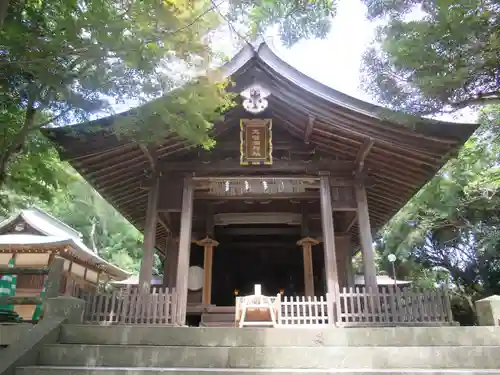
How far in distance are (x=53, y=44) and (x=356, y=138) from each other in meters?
6.57

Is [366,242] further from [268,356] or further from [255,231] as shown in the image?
[255,231]

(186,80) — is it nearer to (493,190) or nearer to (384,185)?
(384,185)

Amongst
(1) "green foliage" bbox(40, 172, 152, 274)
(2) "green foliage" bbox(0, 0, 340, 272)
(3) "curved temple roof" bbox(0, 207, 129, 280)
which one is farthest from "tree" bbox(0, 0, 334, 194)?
(1) "green foliage" bbox(40, 172, 152, 274)

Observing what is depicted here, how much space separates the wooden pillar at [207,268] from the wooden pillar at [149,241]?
321cm

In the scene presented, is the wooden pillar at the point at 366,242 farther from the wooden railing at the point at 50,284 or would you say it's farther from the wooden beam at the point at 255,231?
the wooden railing at the point at 50,284

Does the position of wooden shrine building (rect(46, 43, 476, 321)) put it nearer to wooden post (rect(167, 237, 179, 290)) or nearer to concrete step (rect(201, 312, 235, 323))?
concrete step (rect(201, 312, 235, 323))

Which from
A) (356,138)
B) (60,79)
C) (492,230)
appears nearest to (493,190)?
(492,230)

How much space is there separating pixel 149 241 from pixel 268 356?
4.45 metres

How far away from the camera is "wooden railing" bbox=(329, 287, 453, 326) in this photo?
7332 mm

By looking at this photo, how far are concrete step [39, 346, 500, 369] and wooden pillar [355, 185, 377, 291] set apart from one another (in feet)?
9.71

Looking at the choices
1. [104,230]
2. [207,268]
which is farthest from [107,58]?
[104,230]

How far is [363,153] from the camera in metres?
8.89

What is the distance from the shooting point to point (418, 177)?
9281 mm

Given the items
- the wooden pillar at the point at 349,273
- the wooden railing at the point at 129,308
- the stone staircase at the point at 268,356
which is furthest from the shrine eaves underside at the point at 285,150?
the stone staircase at the point at 268,356
